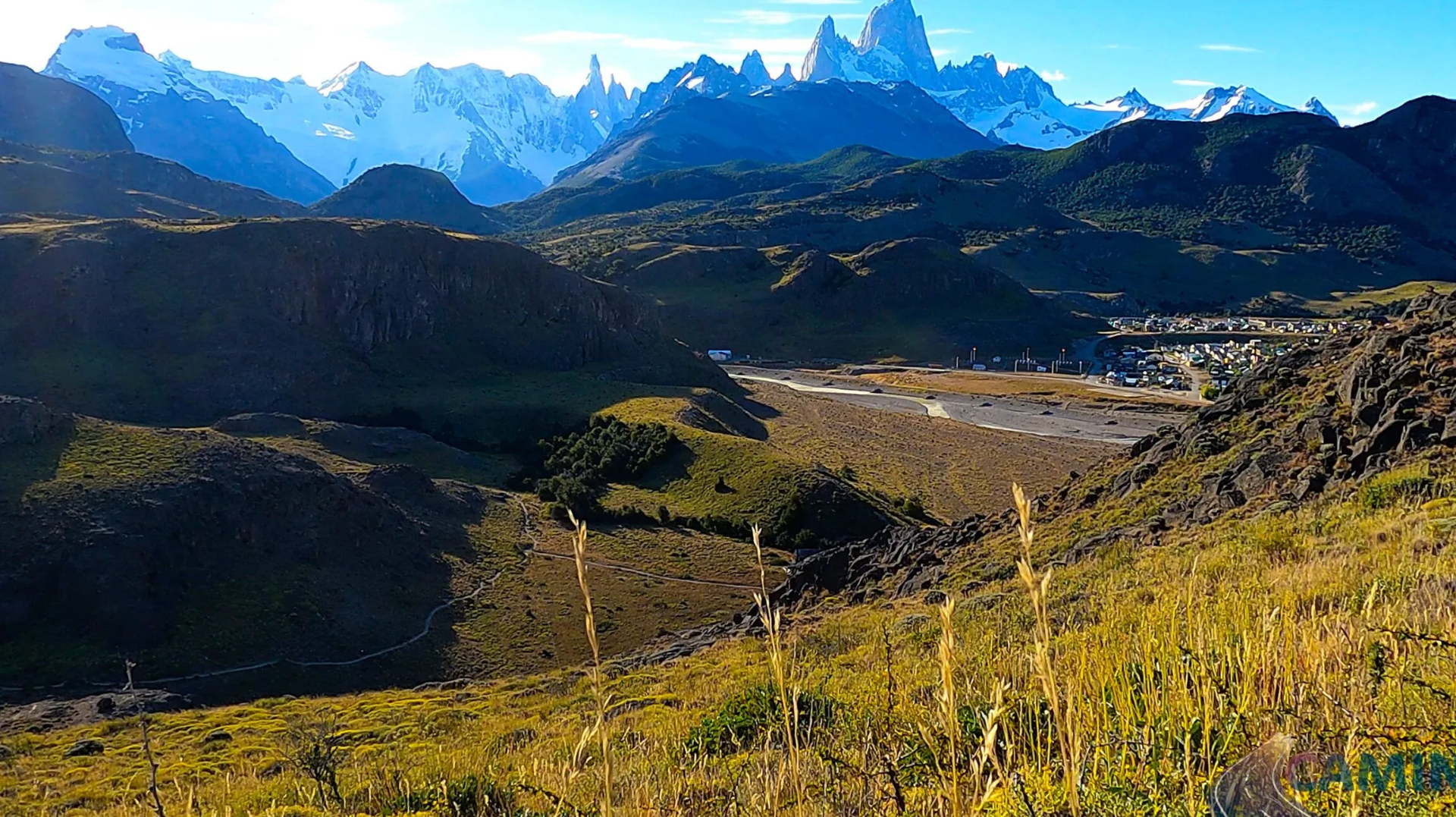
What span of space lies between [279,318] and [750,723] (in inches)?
2525

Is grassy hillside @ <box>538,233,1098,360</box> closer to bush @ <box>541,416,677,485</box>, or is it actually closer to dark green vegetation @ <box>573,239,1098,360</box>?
dark green vegetation @ <box>573,239,1098,360</box>

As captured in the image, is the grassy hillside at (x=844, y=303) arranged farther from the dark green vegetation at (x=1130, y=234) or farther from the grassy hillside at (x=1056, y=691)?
the grassy hillside at (x=1056, y=691)

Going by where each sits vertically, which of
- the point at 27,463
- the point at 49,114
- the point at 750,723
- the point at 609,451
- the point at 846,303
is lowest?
the point at 609,451

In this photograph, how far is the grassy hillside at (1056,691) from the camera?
293cm

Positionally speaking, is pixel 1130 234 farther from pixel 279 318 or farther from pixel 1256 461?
pixel 1256 461

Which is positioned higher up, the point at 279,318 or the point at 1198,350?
the point at 279,318

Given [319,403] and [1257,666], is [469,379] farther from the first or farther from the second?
[1257,666]

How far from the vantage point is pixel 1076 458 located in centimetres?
5731

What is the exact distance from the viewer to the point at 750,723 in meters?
6.37

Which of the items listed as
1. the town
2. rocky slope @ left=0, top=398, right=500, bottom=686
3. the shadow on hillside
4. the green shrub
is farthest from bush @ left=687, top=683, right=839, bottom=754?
the town

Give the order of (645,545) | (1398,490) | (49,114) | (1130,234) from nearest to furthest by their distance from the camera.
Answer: (1398,490) → (645,545) → (1130,234) → (49,114)

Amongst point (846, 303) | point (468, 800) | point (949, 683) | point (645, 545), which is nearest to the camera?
point (949, 683)

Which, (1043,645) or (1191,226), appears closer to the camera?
(1043,645)

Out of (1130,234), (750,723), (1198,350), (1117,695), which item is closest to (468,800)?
(750,723)
